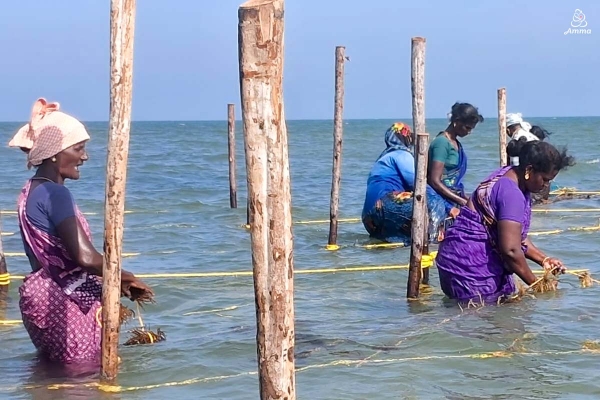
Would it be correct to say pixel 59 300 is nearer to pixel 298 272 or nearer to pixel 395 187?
pixel 298 272

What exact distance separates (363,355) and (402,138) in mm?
4758

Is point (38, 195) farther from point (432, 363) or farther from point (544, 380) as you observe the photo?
point (544, 380)

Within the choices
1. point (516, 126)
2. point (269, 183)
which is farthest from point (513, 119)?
point (269, 183)

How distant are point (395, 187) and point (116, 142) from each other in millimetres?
6345

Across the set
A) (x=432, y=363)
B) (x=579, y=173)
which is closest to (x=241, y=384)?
(x=432, y=363)

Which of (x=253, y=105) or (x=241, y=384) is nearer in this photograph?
(x=253, y=105)

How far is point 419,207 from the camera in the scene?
7.82 metres

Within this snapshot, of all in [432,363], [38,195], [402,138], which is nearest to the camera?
[38,195]

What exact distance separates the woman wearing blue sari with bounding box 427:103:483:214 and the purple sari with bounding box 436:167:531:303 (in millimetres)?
2346

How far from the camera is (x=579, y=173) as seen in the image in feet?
77.7

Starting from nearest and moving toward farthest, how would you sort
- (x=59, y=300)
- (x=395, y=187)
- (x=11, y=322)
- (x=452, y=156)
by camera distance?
(x=59, y=300) < (x=11, y=322) < (x=452, y=156) < (x=395, y=187)

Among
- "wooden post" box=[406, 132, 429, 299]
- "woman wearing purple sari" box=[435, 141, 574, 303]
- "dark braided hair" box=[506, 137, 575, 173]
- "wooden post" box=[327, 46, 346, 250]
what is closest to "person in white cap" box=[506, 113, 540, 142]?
"wooden post" box=[327, 46, 346, 250]

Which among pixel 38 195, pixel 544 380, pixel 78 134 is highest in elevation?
pixel 78 134

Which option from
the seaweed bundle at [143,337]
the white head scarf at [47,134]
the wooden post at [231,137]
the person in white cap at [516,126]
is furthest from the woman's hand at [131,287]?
the wooden post at [231,137]
